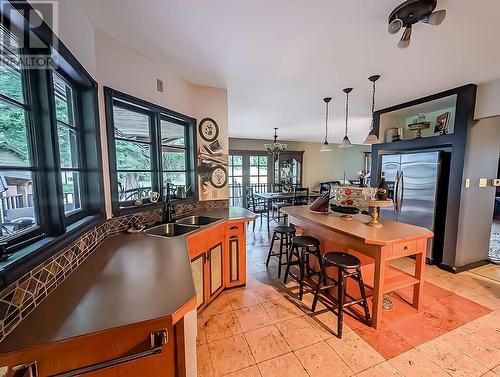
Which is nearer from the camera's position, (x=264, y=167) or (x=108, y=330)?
(x=108, y=330)

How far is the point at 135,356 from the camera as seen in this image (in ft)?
2.70

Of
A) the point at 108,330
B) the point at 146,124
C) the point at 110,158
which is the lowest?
the point at 108,330

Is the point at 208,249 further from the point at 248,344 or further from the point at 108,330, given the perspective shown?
the point at 108,330

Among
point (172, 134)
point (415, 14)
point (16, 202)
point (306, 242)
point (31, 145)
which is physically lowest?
point (306, 242)

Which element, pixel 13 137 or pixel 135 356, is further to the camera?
pixel 13 137

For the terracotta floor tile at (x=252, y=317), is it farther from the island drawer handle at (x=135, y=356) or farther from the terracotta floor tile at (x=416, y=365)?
the island drawer handle at (x=135, y=356)

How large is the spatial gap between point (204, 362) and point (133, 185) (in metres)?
1.67

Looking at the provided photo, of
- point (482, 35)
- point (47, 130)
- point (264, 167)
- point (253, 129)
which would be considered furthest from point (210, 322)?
point (264, 167)

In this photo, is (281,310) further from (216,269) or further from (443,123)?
(443,123)

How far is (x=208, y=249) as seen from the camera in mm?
2084

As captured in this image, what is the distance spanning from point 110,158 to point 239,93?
200 centimetres

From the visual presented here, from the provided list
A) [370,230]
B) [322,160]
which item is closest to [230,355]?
[370,230]

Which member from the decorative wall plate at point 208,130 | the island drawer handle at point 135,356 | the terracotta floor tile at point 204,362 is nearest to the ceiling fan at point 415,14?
the decorative wall plate at point 208,130

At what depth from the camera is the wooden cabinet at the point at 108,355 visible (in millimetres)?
704
